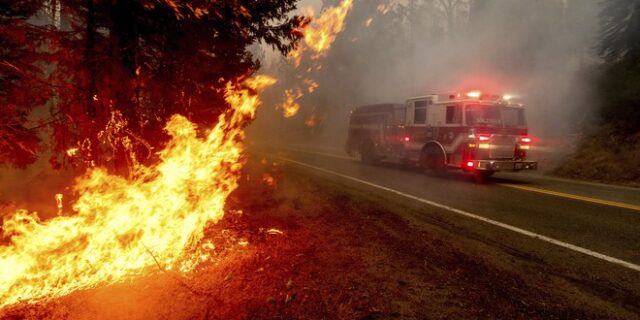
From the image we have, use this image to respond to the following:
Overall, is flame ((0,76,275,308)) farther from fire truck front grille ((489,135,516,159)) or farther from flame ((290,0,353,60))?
flame ((290,0,353,60))

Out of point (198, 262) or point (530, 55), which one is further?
point (530, 55)

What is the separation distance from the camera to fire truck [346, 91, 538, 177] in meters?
11.5

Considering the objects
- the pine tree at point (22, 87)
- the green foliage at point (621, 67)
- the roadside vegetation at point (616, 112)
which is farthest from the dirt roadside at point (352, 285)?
the green foliage at point (621, 67)

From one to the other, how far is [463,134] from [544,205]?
13.2 feet

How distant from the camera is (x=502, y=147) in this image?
11609mm

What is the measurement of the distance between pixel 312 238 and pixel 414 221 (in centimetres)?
215

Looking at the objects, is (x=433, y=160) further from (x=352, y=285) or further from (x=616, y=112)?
(x=616, y=112)

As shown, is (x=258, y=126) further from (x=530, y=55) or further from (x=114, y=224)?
(x=114, y=224)

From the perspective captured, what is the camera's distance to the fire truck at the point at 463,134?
11.5 meters

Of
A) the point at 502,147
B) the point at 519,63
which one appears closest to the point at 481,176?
the point at 502,147

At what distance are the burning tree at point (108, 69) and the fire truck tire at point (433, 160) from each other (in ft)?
24.9

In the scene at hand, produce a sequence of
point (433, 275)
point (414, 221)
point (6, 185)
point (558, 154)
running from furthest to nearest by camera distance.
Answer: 1. point (558, 154)
2. point (6, 185)
3. point (414, 221)
4. point (433, 275)

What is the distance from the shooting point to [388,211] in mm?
7539

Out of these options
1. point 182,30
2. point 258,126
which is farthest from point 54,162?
point 258,126
